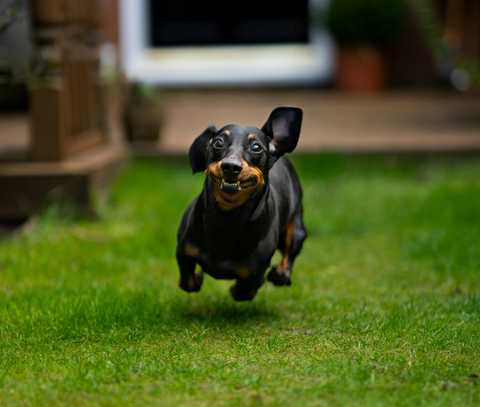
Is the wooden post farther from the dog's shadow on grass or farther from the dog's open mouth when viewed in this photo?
the dog's open mouth

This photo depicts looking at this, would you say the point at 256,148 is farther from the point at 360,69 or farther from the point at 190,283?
the point at 360,69

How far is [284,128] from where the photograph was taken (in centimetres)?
447

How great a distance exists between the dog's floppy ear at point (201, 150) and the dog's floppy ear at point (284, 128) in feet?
0.81

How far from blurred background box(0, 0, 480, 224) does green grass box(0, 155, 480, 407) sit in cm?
55

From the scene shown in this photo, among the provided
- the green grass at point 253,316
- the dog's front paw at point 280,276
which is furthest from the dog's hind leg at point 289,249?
the green grass at point 253,316

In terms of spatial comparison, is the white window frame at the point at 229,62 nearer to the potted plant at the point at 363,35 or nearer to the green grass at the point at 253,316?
the potted plant at the point at 363,35

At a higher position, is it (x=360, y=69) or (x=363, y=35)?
(x=363, y=35)

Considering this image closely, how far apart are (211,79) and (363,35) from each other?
220 centimetres

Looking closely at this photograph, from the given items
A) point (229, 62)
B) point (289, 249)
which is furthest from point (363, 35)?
point (289, 249)

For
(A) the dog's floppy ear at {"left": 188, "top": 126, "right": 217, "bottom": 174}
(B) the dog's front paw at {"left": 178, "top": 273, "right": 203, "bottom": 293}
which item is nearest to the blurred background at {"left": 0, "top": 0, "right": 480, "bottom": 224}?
(A) the dog's floppy ear at {"left": 188, "top": 126, "right": 217, "bottom": 174}

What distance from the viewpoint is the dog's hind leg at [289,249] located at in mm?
4609

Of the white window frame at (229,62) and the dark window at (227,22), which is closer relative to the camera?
the white window frame at (229,62)

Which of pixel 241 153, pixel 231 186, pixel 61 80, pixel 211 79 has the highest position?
pixel 241 153

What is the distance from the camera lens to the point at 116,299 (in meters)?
4.93
